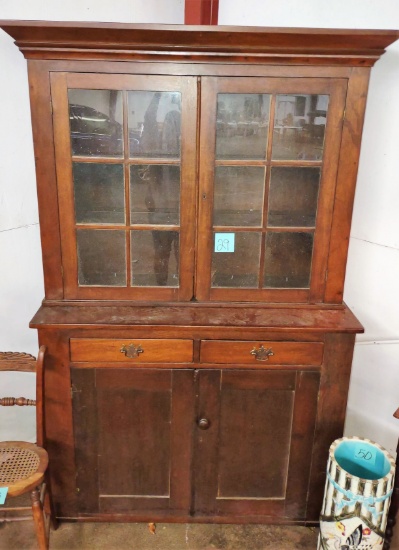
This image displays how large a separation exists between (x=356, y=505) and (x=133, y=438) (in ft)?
2.99

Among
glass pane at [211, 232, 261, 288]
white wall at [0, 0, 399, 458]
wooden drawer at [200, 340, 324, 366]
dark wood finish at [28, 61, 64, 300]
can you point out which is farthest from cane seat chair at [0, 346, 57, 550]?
glass pane at [211, 232, 261, 288]

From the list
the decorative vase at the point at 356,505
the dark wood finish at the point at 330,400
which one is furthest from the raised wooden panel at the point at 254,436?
the decorative vase at the point at 356,505

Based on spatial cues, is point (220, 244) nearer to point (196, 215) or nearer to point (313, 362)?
point (196, 215)

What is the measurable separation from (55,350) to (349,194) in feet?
4.34

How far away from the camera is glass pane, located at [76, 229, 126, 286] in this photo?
1.92 m

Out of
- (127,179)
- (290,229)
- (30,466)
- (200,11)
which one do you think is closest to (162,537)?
(30,466)

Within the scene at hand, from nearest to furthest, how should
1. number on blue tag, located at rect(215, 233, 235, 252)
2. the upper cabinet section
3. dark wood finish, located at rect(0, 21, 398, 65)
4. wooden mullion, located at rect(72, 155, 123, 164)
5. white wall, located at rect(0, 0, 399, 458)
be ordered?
Answer: dark wood finish, located at rect(0, 21, 398, 65)
the upper cabinet section
wooden mullion, located at rect(72, 155, 123, 164)
number on blue tag, located at rect(215, 233, 235, 252)
white wall, located at rect(0, 0, 399, 458)

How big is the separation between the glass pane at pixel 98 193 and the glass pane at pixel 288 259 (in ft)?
2.04

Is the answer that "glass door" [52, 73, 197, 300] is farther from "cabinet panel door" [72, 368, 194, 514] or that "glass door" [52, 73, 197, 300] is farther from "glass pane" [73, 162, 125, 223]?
"cabinet panel door" [72, 368, 194, 514]

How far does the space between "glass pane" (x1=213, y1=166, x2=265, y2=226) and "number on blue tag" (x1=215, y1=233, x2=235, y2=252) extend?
5 centimetres

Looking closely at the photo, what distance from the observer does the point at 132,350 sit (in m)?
1.90

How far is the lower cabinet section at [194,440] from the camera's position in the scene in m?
1.94

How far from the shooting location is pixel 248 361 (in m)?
1.92

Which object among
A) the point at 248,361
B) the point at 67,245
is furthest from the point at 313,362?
the point at 67,245
